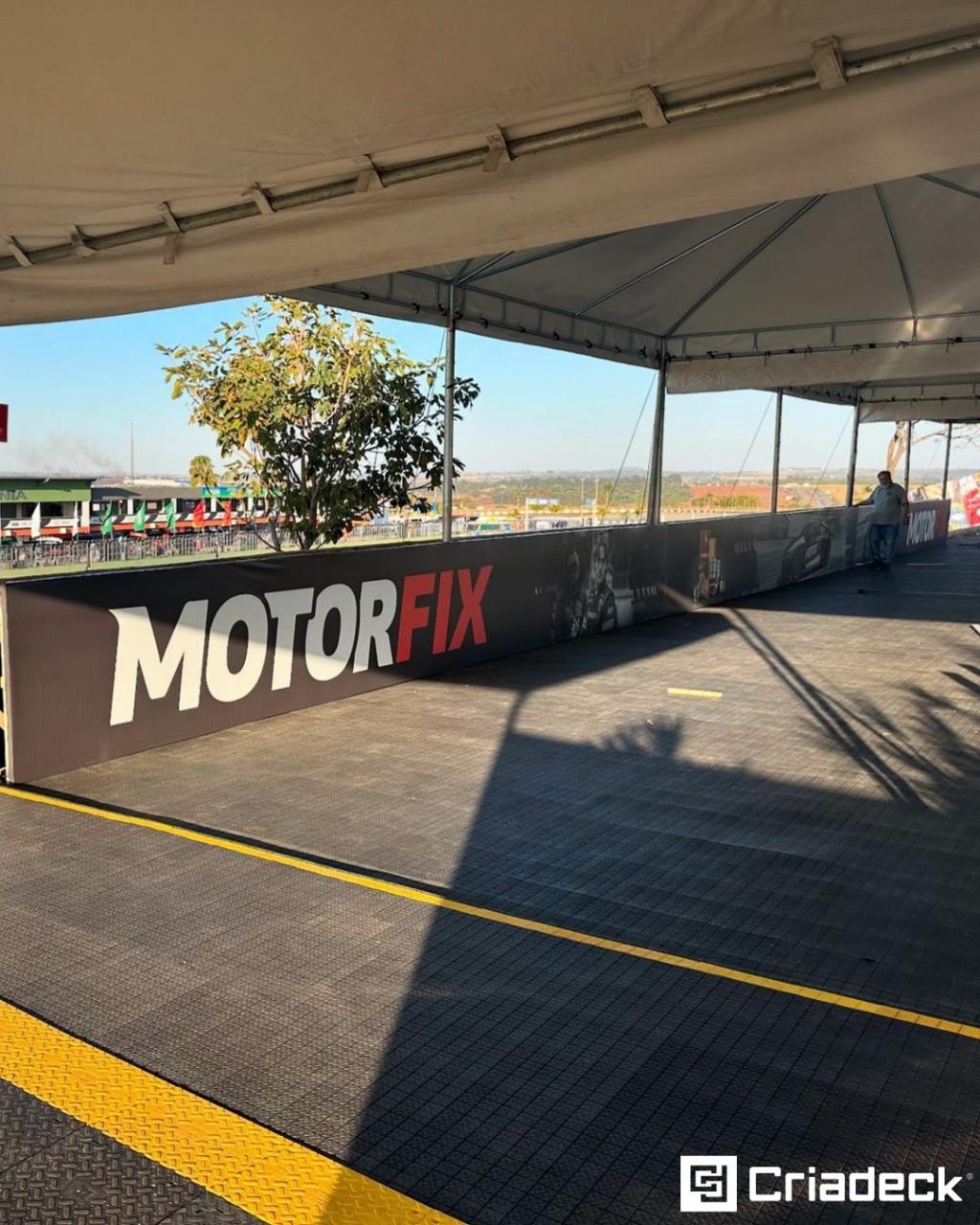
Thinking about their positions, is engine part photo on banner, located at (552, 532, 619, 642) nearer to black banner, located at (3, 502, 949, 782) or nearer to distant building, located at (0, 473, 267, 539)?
black banner, located at (3, 502, 949, 782)

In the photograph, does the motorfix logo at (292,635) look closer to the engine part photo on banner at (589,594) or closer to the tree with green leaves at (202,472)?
the tree with green leaves at (202,472)

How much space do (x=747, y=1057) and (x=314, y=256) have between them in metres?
4.39

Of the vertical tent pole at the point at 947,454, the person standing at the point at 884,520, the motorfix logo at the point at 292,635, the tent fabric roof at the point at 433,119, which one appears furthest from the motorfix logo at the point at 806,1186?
the vertical tent pole at the point at 947,454

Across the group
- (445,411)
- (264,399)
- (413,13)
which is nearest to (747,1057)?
(413,13)

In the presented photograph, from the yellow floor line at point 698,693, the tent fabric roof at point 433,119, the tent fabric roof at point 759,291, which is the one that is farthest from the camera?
the tent fabric roof at point 759,291

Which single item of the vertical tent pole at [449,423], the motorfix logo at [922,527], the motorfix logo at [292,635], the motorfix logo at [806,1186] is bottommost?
the motorfix logo at [806,1186]

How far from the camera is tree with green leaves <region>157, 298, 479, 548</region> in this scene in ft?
28.2

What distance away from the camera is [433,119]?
439cm

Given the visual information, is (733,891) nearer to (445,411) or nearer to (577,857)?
(577,857)

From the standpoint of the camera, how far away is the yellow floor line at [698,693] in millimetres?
9547

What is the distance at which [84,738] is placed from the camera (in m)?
6.97

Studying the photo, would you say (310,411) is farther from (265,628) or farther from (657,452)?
(657,452)

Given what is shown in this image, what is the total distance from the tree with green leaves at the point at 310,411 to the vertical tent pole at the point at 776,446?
40.1ft

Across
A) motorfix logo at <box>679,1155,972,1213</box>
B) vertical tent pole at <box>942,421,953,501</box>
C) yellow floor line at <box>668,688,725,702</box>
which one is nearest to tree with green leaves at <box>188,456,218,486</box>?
yellow floor line at <box>668,688,725,702</box>
